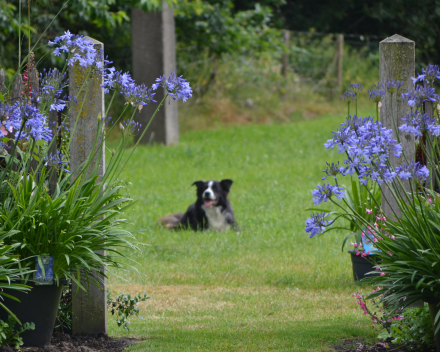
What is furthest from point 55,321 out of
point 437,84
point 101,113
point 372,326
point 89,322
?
point 437,84

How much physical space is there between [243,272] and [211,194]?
196cm

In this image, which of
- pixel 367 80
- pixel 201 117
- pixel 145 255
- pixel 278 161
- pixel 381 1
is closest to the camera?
pixel 145 255

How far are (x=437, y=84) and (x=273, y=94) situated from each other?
6239 mm

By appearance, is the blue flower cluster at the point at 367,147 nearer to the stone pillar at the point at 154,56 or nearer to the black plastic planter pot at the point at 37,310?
the black plastic planter pot at the point at 37,310

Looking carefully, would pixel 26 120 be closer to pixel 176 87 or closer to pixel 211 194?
pixel 176 87

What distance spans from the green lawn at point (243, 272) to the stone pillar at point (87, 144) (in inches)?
11.4

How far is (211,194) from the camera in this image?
7484 mm

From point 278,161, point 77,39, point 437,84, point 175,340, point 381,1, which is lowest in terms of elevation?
point 175,340

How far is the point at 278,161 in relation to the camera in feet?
40.5

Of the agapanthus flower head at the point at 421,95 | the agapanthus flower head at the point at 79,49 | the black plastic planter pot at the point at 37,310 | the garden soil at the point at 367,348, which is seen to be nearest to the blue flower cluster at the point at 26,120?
the agapanthus flower head at the point at 79,49

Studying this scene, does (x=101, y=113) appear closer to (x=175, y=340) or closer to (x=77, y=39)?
(x=77, y=39)

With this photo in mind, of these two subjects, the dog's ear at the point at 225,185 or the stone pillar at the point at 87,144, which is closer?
the stone pillar at the point at 87,144

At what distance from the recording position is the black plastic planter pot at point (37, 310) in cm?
313

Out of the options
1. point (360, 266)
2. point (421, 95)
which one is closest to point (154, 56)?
point (360, 266)
